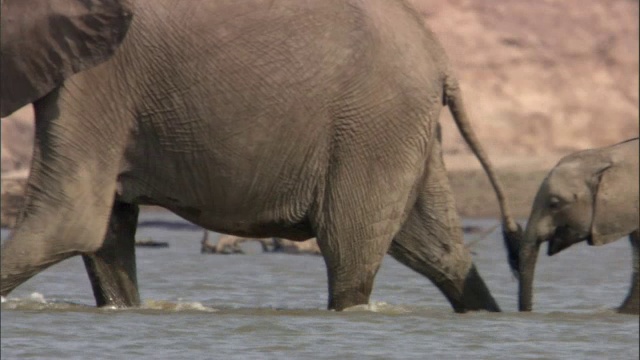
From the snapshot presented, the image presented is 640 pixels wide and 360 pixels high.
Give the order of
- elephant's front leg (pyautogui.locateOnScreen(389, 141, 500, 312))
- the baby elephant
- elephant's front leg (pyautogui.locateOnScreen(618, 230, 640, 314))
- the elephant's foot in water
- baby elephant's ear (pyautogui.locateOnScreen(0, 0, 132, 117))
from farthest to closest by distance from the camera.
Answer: the baby elephant
elephant's front leg (pyautogui.locateOnScreen(618, 230, 640, 314))
the elephant's foot in water
elephant's front leg (pyautogui.locateOnScreen(389, 141, 500, 312))
baby elephant's ear (pyautogui.locateOnScreen(0, 0, 132, 117))

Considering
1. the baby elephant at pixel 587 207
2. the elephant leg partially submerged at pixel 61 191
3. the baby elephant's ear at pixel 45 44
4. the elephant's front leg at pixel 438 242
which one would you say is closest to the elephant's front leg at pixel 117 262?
the elephant leg partially submerged at pixel 61 191

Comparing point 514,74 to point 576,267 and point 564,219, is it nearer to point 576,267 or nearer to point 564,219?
point 576,267

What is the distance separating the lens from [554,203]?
38.1 ft

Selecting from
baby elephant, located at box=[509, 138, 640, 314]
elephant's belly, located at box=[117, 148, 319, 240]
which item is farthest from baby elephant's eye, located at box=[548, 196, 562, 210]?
elephant's belly, located at box=[117, 148, 319, 240]

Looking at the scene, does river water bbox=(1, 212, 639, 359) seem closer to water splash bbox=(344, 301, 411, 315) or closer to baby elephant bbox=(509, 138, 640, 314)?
water splash bbox=(344, 301, 411, 315)

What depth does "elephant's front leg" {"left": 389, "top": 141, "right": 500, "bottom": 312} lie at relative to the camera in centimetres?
1056

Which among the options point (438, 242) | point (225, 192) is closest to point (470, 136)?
point (438, 242)

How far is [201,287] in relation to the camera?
540 inches

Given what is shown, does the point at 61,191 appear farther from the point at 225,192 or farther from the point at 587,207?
the point at 587,207

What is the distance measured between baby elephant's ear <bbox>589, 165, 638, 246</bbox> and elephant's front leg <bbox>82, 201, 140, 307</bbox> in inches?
117

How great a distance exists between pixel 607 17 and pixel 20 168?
41.8ft

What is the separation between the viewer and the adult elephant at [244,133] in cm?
945

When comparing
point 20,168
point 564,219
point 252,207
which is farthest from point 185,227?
point 252,207

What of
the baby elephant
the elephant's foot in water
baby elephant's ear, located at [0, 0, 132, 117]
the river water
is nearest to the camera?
the river water
